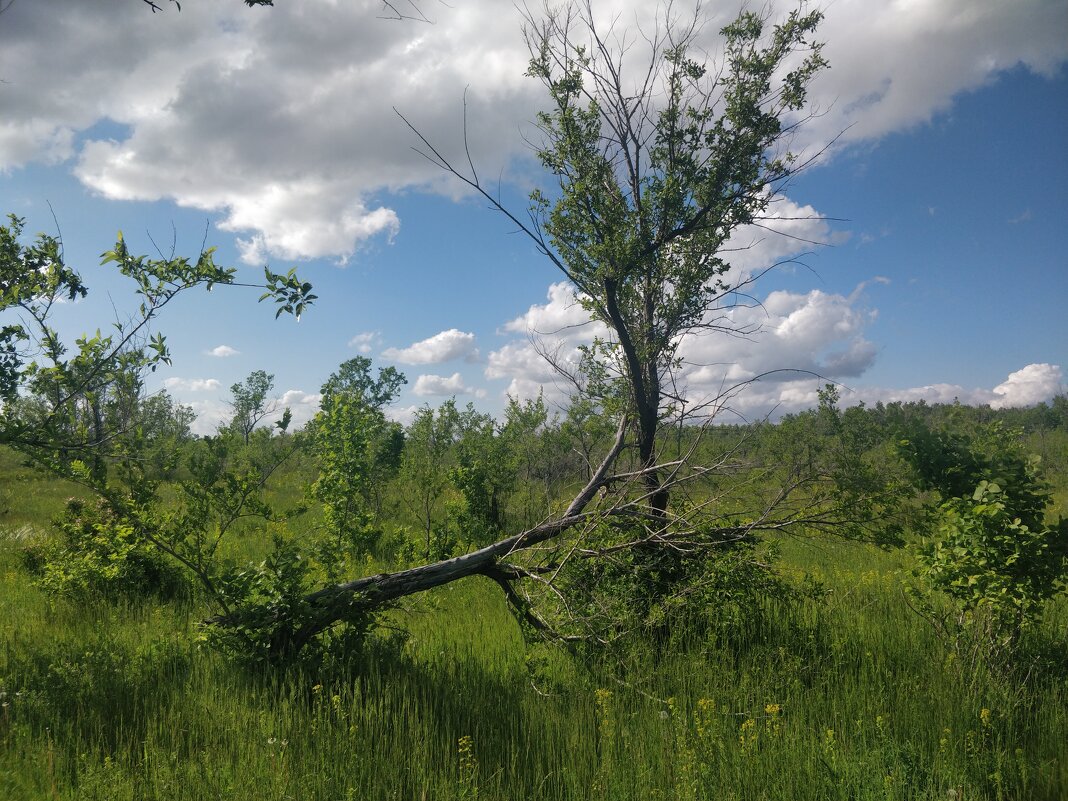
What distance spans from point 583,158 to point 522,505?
8.91 m

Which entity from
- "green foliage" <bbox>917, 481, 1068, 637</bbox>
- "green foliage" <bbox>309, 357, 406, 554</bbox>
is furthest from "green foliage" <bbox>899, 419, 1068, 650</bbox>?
"green foliage" <bbox>309, 357, 406, 554</bbox>

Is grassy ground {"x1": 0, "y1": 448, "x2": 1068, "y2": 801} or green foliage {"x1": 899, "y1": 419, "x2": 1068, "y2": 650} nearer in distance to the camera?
grassy ground {"x1": 0, "y1": 448, "x2": 1068, "y2": 801}

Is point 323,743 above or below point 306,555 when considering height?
below

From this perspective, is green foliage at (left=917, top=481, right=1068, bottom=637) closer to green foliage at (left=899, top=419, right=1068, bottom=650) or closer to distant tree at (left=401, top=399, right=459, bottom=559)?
green foliage at (left=899, top=419, right=1068, bottom=650)

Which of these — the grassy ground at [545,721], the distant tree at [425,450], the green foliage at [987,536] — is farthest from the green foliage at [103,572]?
the green foliage at [987,536]

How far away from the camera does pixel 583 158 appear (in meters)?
6.71

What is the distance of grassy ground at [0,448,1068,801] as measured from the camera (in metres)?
3.61

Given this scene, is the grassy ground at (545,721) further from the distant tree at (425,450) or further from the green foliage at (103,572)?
the distant tree at (425,450)

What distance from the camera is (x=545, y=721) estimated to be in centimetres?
441

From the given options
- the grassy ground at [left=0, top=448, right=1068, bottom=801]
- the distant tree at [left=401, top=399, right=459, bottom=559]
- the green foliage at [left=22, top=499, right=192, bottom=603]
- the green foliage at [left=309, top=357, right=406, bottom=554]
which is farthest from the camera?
the distant tree at [left=401, top=399, right=459, bottom=559]

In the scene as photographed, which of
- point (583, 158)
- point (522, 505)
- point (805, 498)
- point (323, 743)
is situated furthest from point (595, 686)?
point (522, 505)

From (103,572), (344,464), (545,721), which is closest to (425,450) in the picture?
(344,464)

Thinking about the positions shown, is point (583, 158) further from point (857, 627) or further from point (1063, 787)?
point (1063, 787)

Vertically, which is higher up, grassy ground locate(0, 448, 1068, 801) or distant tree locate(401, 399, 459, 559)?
distant tree locate(401, 399, 459, 559)
